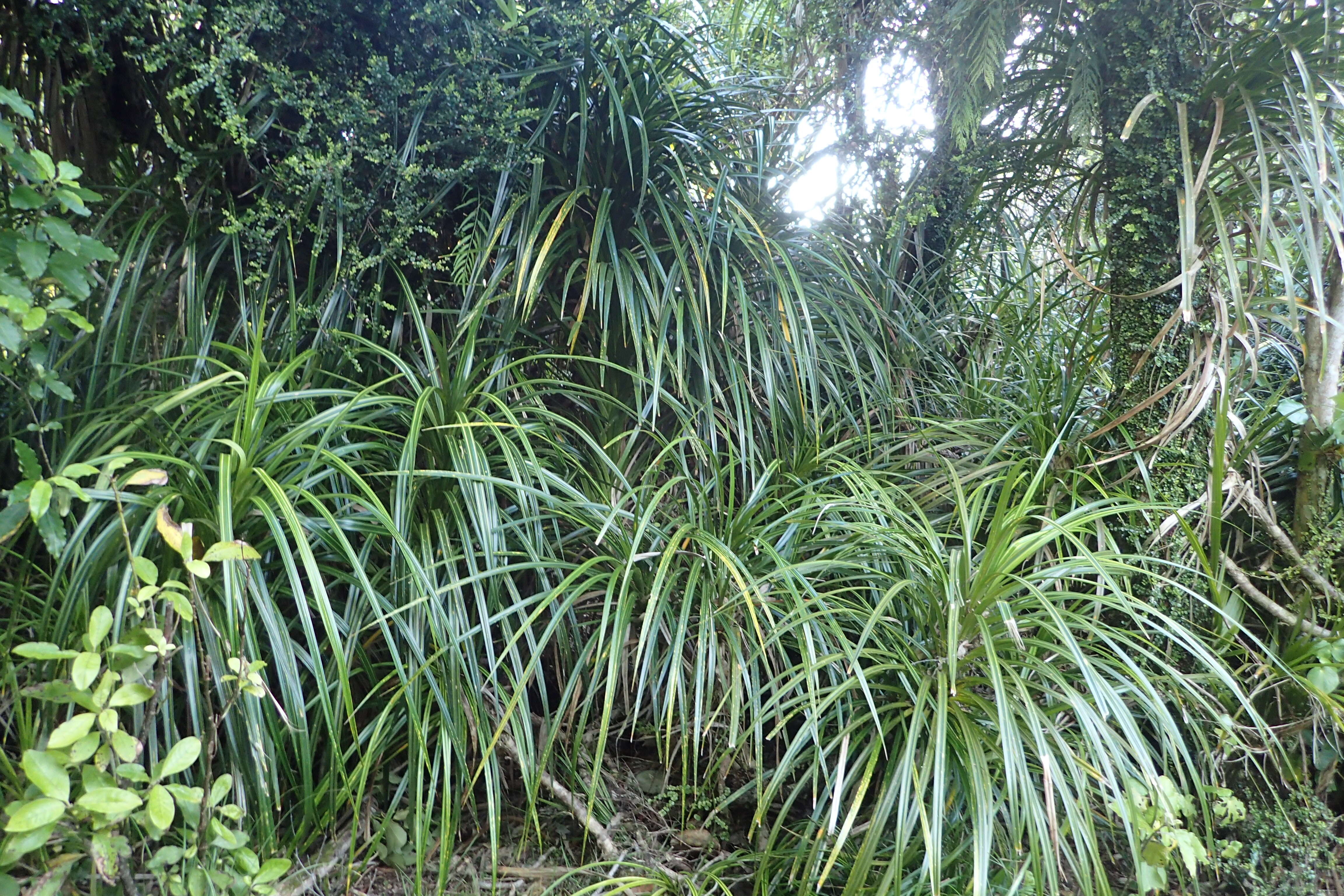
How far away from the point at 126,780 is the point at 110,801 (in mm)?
167

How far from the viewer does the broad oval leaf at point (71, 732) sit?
0.83 meters

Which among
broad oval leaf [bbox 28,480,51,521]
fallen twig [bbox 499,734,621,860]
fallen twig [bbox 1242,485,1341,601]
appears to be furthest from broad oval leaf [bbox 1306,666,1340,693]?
broad oval leaf [bbox 28,480,51,521]

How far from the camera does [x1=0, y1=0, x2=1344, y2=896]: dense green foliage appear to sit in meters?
1.12

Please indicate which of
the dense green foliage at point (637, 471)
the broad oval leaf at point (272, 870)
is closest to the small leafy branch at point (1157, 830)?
the dense green foliage at point (637, 471)

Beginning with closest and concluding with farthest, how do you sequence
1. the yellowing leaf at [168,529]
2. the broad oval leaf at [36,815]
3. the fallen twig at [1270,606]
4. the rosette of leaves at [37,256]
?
the broad oval leaf at [36,815]
the yellowing leaf at [168,529]
the rosette of leaves at [37,256]
the fallen twig at [1270,606]

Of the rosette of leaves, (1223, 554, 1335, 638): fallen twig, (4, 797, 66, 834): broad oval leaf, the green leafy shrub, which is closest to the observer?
(4, 797, 66, 834): broad oval leaf

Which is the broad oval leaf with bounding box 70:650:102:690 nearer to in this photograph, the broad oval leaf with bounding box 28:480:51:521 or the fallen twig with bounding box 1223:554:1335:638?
the broad oval leaf with bounding box 28:480:51:521

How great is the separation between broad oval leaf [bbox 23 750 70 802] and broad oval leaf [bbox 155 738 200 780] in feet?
Answer: 0.27

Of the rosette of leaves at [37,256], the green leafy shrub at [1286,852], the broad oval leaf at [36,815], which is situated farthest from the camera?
the green leafy shrub at [1286,852]

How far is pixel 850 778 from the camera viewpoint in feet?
3.89

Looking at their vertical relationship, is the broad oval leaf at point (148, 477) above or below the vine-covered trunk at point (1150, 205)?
below

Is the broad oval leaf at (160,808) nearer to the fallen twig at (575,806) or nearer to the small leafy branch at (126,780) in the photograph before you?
the small leafy branch at (126,780)

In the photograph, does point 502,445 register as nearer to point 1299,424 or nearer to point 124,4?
point 124,4

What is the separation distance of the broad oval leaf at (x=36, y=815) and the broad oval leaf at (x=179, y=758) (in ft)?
0.29
